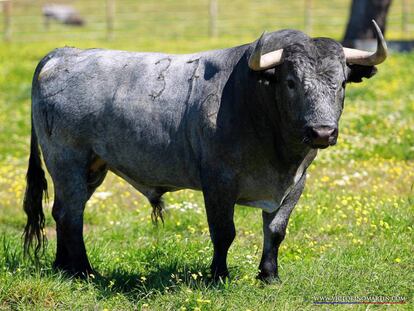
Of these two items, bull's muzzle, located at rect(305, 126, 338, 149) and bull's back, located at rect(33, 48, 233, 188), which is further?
bull's back, located at rect(33, 48, 233, 188)

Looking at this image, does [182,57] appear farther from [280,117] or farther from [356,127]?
[356,127]

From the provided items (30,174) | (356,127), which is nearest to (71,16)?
(356,127)

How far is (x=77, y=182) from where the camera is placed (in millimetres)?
7152

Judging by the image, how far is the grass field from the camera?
6262 mm

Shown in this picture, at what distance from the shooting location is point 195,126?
258 inches

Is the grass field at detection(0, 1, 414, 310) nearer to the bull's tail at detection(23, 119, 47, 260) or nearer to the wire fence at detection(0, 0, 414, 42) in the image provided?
the bull's tail at detection(23, 119, 47, 260)

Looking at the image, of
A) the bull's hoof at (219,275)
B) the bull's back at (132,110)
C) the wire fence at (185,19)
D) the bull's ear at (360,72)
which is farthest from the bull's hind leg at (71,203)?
the wire fence at (185,19)

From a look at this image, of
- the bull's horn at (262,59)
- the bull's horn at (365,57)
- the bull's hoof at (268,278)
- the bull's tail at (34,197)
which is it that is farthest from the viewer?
the bull's tail at (34,197)

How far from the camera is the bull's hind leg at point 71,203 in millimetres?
7094

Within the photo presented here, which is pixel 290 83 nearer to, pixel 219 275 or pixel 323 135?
pixel 323 135

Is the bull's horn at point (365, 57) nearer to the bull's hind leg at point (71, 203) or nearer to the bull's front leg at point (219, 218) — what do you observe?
the bull's front leg at point (219, 218)

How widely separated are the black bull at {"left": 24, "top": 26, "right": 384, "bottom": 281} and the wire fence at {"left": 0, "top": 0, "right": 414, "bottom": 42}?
2213 cm

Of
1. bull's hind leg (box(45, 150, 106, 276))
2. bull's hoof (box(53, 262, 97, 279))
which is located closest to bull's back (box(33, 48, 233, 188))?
bull's hind leg (box(45, 150, 106, 276))

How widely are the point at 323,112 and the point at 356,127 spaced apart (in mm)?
A: 7217
